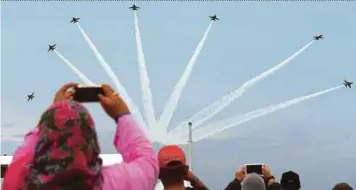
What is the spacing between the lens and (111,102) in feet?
10.4

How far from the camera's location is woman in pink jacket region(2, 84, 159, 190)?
2641 millimetres

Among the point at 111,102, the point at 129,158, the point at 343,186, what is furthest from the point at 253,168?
the point at 111,102

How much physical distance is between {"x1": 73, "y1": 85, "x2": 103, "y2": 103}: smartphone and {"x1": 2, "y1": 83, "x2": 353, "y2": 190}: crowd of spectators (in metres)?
0.03

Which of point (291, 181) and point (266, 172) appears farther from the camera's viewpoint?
point (266, 172)

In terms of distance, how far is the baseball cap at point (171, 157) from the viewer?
6.21 m

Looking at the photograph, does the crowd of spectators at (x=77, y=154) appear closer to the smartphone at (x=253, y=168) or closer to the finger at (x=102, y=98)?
the finger at (x=102, y=98)

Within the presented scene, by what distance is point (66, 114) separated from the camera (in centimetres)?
271

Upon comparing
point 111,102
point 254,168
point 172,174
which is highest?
point 111,102

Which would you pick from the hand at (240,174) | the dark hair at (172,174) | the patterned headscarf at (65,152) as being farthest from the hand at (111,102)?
the hand at (240,174)

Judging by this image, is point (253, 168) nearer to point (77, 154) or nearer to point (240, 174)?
point (240, 174)

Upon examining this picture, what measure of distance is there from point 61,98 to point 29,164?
0.43 metres

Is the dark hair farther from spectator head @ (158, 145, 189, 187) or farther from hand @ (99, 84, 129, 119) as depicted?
hand @ (99, 84, 129, 119)

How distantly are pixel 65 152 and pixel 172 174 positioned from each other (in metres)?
3.60

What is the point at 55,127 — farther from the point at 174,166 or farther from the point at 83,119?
the point at 174,166
